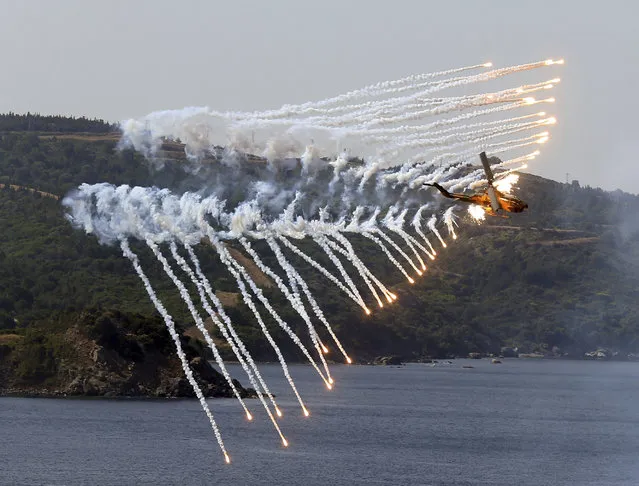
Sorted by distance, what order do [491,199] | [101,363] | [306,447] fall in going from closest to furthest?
[491,199] → [306,447] → [101,363]

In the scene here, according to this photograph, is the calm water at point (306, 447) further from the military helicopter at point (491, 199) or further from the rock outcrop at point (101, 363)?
the military helicopter at point (491, 199)

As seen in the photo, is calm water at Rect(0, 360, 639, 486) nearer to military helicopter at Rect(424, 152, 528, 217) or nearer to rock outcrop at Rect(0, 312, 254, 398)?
rock outcrop at Rect(0, 312, 254, 398)

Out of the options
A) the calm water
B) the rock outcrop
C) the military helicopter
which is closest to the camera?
the military helicopter

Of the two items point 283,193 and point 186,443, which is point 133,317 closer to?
point 283,193

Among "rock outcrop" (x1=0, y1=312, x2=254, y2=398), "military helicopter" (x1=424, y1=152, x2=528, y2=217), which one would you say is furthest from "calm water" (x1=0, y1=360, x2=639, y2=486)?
"military helicopter" (x1=424, y1=152, x2=528, y2=217)

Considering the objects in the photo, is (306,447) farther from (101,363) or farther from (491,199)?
(491,199)

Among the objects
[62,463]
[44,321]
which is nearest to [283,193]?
[44,321]

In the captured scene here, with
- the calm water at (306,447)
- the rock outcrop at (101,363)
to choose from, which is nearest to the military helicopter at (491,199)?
the calm water at (306,447)

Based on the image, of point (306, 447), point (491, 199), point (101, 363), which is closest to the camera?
point (491, 199)

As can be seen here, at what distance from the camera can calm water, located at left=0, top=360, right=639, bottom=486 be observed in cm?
12638

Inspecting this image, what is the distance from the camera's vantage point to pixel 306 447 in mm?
145625

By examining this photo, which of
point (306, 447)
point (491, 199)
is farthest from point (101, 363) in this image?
point (491, 199)

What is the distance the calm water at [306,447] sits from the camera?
415 ft

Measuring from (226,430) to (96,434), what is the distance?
623 inches
